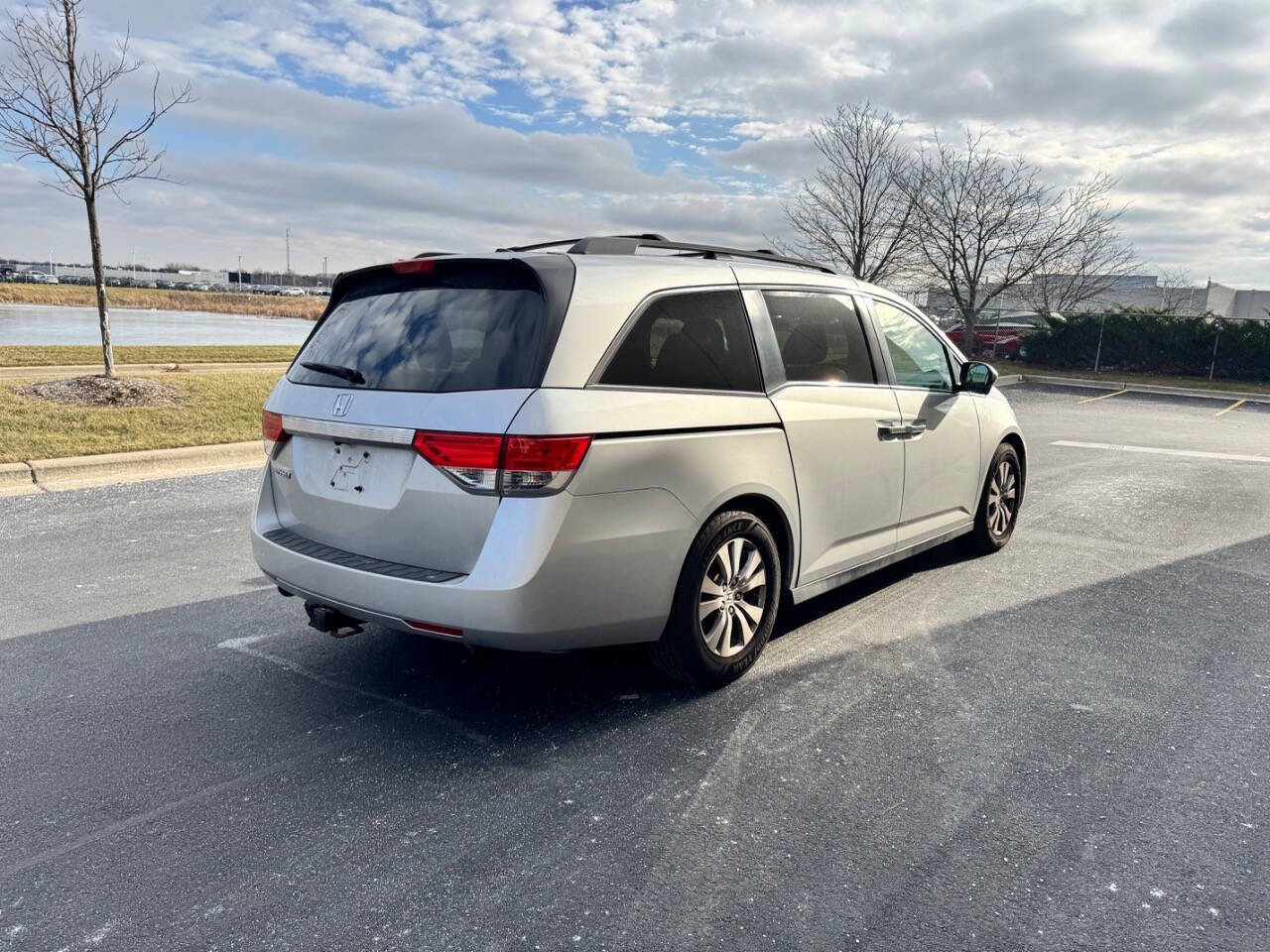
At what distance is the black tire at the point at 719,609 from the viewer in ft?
11.8

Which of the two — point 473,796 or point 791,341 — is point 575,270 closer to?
point 791,341

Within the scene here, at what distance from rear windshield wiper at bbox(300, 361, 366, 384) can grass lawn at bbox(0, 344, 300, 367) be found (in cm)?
1228

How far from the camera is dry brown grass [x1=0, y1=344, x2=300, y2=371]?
558 inches

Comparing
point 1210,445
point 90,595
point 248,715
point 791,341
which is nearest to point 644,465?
point 791,341

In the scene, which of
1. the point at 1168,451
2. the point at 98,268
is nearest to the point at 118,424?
the point at 98,268

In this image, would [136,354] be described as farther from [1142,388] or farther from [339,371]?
[1142,388]

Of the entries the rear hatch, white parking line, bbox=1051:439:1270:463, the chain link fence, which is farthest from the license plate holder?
the chain link fence

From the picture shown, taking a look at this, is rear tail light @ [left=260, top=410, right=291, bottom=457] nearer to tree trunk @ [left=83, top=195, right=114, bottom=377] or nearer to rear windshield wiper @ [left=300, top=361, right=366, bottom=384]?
rear windshield wiper @ [left=300, top=361, right=366, bottom=384]

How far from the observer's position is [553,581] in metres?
3.14

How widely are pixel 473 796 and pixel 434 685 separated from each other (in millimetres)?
978

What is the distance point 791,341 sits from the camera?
4258 millimetres

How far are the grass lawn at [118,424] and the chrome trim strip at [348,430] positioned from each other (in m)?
5.59

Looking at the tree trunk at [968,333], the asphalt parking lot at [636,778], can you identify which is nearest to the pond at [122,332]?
the asphalt parking lot at [636,778]

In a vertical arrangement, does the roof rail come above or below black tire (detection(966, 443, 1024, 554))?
above
